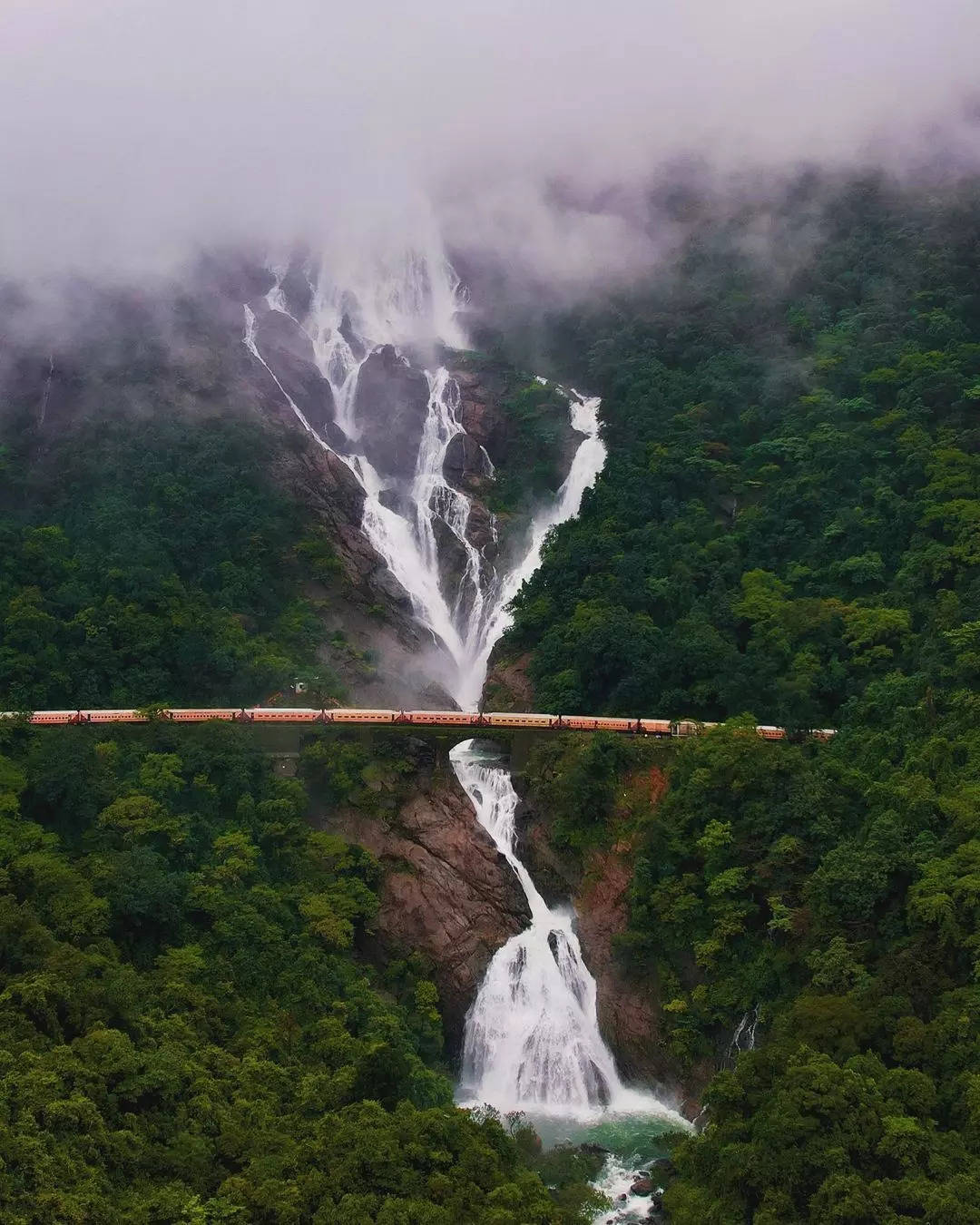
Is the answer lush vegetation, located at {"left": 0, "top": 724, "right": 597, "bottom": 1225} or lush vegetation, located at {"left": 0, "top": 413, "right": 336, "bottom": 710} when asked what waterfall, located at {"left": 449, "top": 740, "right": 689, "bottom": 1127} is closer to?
lush vegetation, located at {"left": 0, "top": 724, "right": 597, "bottom": 1225}

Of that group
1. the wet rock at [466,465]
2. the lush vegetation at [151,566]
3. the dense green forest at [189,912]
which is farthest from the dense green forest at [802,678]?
the lush vegetation at [151,566]

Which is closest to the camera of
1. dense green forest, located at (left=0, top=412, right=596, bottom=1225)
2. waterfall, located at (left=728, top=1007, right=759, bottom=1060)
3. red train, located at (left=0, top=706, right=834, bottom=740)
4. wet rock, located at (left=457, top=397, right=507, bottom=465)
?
dense green forest, located at (left=0, top=412, right=596, bottom=1225)

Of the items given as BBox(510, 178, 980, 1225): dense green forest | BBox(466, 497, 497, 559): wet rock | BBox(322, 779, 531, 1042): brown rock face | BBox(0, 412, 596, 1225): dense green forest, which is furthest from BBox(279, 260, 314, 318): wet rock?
BBox(322, 779, 531, 1042): brown rock face

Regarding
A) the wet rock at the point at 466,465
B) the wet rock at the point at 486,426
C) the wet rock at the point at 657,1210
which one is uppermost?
the wet rock at the point at 486,426

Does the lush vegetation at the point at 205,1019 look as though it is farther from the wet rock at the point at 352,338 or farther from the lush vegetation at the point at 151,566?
the wet rock at the point at 352,338

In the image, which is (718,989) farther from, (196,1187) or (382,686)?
(382,686)

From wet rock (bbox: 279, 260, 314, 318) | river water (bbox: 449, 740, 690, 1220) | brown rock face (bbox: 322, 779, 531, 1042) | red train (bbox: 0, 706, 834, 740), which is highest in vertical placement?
wet rock (bbox: 279, 260, 314, 318)

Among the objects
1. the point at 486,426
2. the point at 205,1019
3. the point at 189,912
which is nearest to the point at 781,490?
the point at 486,426
